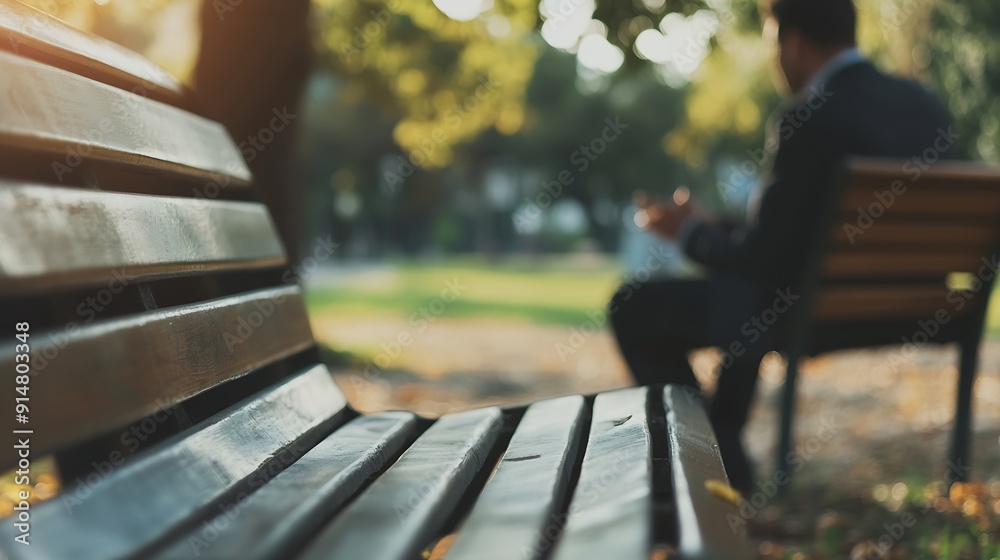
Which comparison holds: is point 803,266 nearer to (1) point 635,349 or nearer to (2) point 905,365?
(1) point 635,349

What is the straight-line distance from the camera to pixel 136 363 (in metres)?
1.25

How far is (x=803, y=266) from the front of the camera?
335 cm

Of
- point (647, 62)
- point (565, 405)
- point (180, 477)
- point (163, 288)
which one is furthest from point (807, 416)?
point (180, 477)

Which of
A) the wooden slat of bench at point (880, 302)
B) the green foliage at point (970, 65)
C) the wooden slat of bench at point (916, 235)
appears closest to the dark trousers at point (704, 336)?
the wooden slat of bench at point (880, 302)

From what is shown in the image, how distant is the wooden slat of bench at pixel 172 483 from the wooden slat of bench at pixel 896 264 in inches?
84.3

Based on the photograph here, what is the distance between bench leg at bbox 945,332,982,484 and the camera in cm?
368

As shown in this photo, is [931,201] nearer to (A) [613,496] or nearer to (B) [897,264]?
(B) [897,264]

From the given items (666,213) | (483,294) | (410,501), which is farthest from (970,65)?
(410,501)

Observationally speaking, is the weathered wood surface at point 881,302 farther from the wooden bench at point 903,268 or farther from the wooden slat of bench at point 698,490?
the wooden slat of bench at point 698,490

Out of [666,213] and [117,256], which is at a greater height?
[117,256]

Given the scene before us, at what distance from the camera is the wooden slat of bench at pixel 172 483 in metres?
0.95

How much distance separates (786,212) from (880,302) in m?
0.54

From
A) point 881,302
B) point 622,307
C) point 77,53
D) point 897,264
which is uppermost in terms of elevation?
point 77,53

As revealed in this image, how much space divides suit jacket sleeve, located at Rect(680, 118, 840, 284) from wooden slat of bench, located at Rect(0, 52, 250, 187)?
1.83 meters
